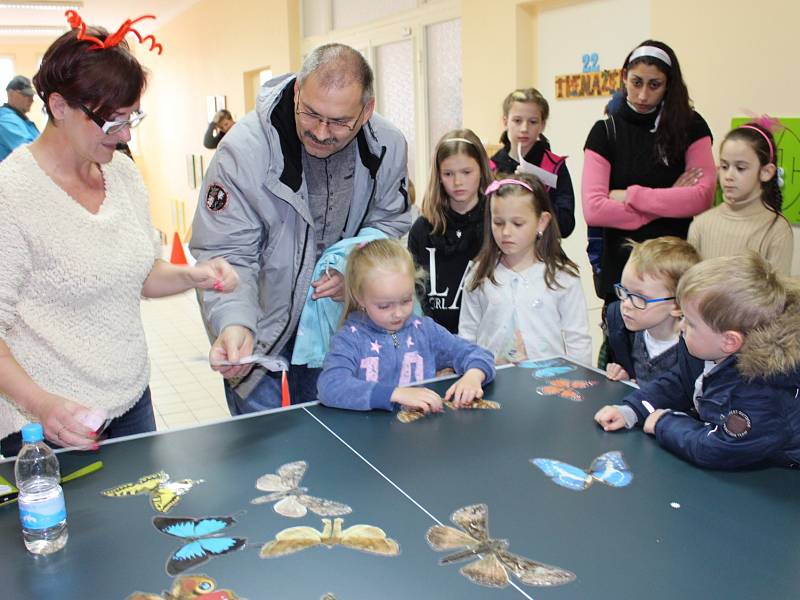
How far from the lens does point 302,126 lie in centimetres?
203

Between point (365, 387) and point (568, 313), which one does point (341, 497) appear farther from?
point (568, 313)

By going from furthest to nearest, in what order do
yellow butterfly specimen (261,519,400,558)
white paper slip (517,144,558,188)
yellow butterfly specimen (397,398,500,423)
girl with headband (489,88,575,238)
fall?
girl with headband (489,88,575,238) < white paper slip (517,144,558,188) < yellow butterfly specimen (397,398,500,423) < yellow butterfly specimen (261,519,400,558)

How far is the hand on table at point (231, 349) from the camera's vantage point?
71.4 inches

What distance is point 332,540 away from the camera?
1.24 metres

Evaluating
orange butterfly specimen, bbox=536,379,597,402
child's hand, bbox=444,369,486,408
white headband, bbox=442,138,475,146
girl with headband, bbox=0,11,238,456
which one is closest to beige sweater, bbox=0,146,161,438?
girl with headband, bbox=0,11,238,456

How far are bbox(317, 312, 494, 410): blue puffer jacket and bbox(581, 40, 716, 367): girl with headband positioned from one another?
3.56 ft

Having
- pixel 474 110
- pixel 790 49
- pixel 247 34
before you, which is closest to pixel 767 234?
pixel 790 49

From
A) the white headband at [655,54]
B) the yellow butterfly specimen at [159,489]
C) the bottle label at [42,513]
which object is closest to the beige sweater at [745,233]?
the white headband at [655,54]

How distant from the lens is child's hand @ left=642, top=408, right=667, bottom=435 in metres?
1.64

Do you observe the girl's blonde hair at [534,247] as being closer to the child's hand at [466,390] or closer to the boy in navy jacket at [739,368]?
the child's hand at [466,390]

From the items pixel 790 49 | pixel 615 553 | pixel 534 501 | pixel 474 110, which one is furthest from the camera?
pixel 474 110

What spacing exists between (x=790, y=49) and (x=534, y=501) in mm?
2693

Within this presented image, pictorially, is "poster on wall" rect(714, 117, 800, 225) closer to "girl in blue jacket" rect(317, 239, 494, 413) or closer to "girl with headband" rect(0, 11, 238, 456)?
"girl in blue jacket" rect(317, 239, 494, 413)

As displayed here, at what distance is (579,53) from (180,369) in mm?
3408
